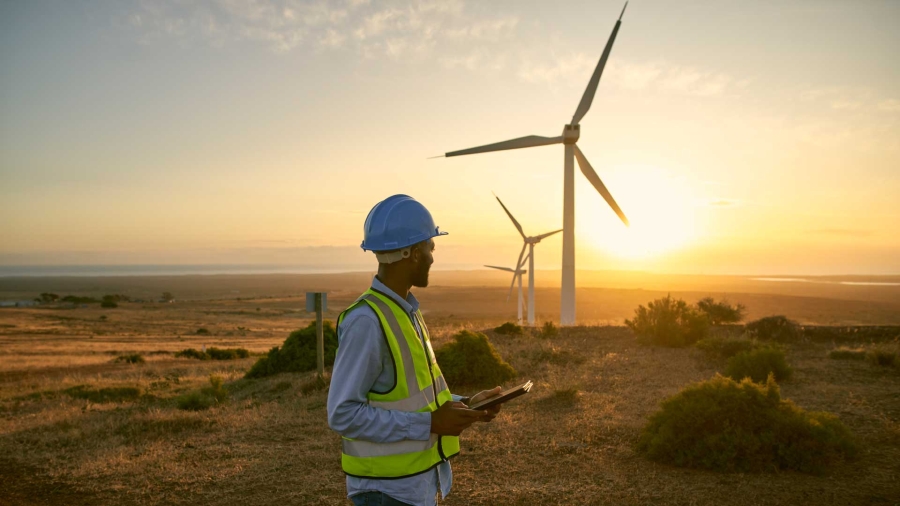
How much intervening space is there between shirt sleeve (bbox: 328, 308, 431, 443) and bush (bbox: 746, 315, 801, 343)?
16.6 m

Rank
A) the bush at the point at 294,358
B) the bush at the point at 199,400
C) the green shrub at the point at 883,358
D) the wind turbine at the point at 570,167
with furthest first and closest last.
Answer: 1. the wind turbine at the point at 570,167
2. the bush at the point at 294,358
3. the green shrub at the point at 883,358
4. the bush at the point at 199,400

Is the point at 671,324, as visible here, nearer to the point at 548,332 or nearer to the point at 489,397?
the point at 548,332

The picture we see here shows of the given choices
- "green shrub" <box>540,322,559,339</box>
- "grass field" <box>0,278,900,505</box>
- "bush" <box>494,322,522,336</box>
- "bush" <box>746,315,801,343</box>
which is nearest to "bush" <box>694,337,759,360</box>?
"grass field" <box>0,278,900,505</box>

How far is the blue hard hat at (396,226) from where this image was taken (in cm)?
300

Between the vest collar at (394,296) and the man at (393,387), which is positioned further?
the vest collar at (394,296)

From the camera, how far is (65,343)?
31.7 metres

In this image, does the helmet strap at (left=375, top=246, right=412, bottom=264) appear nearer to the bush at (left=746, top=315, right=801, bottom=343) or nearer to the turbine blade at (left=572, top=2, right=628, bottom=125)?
the bush at (left=746, top=315, right=801, bottom=343)

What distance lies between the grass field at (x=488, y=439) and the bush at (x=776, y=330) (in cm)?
79

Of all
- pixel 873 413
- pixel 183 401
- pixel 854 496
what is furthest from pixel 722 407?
pixel 183 401

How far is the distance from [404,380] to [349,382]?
0.29 m

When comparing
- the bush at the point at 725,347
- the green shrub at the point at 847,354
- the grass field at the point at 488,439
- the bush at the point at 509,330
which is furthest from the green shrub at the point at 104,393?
the green shrub at the point at 847,354

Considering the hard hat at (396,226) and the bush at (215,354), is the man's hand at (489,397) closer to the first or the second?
the hard hat at (396,226)

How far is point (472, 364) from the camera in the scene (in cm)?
1312

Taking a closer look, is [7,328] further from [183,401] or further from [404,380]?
[404,380]
